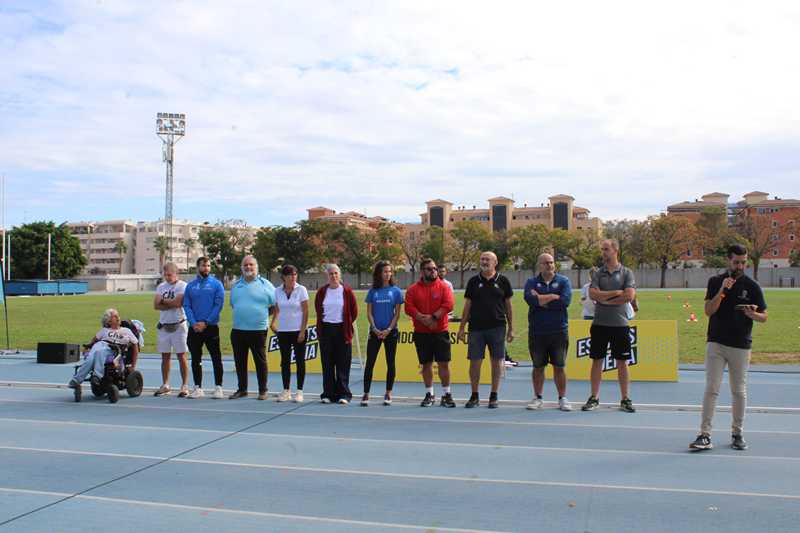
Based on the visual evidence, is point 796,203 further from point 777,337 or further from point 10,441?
point 10,441

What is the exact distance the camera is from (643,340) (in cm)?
1108

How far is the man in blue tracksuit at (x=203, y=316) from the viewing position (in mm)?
9508

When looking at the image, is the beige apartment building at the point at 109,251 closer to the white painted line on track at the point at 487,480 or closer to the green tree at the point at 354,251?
the green tree at the point at 354,251

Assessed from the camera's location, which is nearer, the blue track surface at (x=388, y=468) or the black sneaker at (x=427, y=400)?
the blue track surface at (x=388, y=468)

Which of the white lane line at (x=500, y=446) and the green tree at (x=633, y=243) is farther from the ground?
the green tree at (x=633, y=243)

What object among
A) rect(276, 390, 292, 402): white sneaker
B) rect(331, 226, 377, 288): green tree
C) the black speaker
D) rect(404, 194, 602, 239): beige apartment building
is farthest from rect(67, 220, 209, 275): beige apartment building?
rect(276, 390, 292, 402): white sneaker

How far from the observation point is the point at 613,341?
325 inches

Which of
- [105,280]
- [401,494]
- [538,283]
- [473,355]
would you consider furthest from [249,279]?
[105,280]

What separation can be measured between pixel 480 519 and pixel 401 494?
0.73 m

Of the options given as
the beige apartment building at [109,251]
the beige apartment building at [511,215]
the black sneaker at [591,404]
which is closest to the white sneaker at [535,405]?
the black sneaker at [591,404]

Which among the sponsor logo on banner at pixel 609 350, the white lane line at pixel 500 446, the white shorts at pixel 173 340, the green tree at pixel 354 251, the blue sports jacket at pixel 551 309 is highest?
the green tree at pixel 354 251

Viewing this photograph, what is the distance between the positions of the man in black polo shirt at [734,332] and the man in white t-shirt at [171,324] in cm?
636

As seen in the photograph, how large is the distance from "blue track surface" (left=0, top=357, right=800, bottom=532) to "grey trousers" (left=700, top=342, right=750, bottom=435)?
0.90 feet

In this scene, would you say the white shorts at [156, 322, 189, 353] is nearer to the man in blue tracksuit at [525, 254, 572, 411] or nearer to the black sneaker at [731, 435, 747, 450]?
the man in blue tracksuit at [525, 254, 572, 411]
